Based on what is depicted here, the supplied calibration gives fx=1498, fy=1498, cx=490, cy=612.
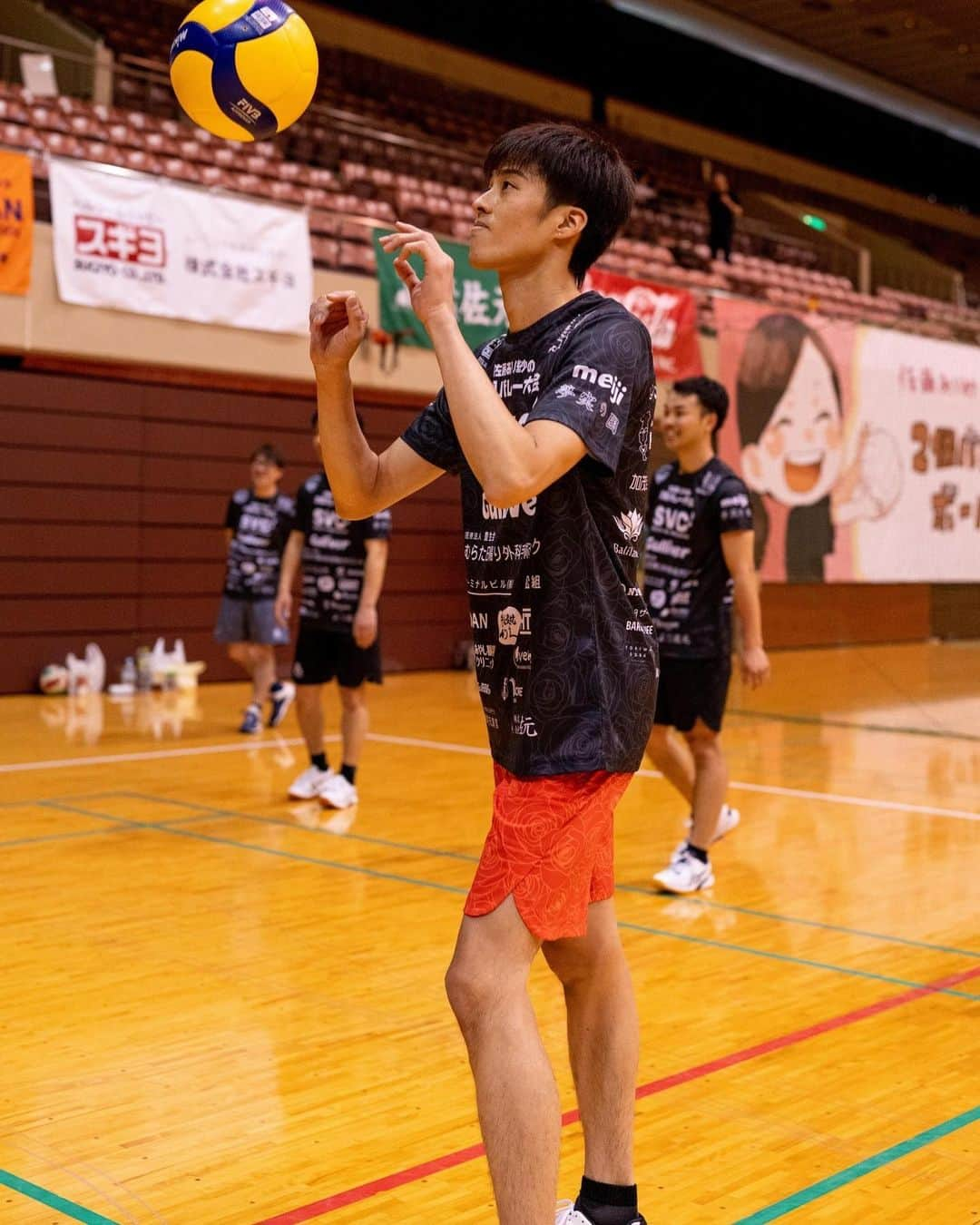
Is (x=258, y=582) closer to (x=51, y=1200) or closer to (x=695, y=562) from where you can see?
(x=695, y=562)

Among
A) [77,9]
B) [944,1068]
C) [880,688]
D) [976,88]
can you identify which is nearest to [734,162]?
[976,88]

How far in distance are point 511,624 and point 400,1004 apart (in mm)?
2224

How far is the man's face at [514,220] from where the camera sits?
8.00 feet

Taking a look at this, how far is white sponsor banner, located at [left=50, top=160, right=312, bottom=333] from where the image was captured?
39.3 feet

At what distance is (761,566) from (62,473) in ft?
19.6

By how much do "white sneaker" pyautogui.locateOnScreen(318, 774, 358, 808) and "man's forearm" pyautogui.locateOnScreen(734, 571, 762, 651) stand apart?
8.14ft

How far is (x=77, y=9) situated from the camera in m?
17.6

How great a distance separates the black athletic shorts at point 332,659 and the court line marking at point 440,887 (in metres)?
0.90

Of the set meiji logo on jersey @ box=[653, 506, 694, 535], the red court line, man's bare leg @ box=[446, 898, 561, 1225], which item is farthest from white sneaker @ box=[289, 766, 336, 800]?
man's bare leg @ box=[446, 898, 561, 1225]

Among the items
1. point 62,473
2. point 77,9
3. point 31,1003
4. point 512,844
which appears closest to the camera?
point 512,844

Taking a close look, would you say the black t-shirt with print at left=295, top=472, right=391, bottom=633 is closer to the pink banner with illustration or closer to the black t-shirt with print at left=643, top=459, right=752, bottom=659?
the black t-shirt with print at left=643, top=459, right=752, bottom=659

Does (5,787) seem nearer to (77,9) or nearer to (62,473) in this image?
(62,473)

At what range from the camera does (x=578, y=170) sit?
244 centimetres


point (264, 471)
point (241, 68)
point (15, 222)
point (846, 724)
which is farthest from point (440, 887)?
point (15, 222)
